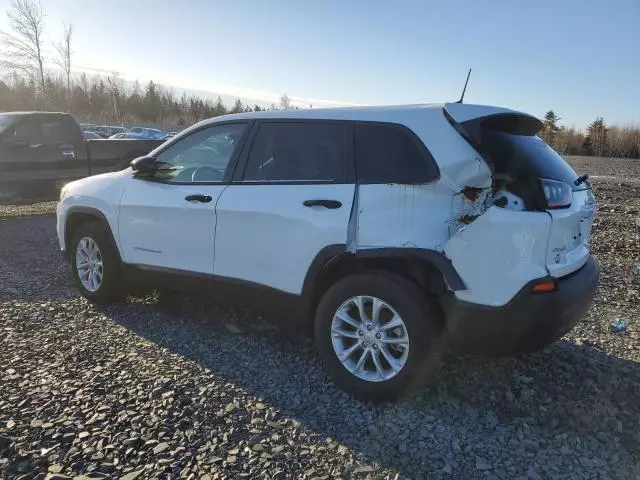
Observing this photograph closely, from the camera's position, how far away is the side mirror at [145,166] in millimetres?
4410

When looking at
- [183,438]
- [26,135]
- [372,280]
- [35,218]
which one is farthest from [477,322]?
[26,135]

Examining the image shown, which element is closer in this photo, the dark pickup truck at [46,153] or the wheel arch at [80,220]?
the wheel arch at [80,220]

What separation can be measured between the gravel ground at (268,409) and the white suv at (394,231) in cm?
38

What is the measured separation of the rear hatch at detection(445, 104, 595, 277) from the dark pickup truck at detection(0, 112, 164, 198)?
9.26 metres

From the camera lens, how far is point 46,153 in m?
10.1

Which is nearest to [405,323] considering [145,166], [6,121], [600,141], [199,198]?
[199,198]

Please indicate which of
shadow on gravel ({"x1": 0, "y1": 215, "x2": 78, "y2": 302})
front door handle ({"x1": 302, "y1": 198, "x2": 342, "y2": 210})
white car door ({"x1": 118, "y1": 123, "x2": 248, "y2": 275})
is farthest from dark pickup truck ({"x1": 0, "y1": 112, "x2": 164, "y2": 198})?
front door handle ({"x1": 302, "y1": 198, "x2": 342, "y2": 210})

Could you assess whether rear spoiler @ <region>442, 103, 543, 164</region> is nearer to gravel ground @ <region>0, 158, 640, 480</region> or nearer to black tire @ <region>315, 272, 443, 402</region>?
black tire @ <region>315, 272, 443, 402</region>

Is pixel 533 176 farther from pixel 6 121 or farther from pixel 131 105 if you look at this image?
pixel 131 105

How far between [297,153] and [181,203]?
1115mm

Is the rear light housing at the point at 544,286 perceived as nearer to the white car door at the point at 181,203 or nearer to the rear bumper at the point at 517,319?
the rear bumper at the point at 517,319

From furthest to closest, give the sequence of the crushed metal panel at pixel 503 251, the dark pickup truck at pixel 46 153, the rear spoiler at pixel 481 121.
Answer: the dark pickup truck at pixel 46 153, the rear spoiler at pixel 481 121, the crushed metal panel at pixel 503 251

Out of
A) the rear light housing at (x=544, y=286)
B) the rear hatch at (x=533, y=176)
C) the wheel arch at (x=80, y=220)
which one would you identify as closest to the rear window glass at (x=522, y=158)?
the rear hatch at (x=533, y=176)

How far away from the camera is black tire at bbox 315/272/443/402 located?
3.05m
